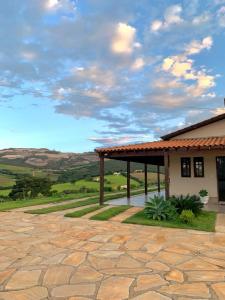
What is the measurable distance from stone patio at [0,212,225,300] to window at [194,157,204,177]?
21.3 feet

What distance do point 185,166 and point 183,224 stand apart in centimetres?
592

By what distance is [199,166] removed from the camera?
46.0ft

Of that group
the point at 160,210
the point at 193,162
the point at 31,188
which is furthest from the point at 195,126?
the point at 31,188

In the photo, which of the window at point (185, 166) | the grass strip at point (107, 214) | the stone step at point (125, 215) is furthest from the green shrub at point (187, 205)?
the window at point (185, 166)

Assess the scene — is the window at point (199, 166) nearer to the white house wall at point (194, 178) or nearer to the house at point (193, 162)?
the house at point (193, 162)

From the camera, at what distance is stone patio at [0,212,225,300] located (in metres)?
4.06

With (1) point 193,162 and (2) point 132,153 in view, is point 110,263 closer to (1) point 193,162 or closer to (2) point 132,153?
(2) point 132,153

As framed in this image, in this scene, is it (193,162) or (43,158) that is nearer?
(193,162)

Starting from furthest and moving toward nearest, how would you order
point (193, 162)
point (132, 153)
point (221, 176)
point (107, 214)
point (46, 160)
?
point (46, 160) → point (193, 162) → point (221, 176) → point (132, 153) → point (107, 214)

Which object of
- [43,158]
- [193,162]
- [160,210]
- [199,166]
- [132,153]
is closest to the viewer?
[160,210]

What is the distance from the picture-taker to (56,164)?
57.1 metres

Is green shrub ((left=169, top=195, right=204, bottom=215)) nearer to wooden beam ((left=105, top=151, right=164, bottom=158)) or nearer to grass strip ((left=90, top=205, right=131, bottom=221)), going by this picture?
grass strip ((left=90, top=205, right=131, bottom=221))

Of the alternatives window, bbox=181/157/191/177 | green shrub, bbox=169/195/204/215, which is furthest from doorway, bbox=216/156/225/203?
green shrub, bbox=169/195/204/215

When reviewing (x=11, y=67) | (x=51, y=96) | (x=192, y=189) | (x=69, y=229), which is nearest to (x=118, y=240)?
(x=69, y=229)
